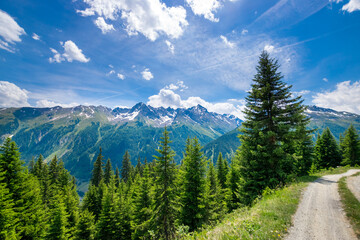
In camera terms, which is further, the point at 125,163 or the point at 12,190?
the point at 125,163

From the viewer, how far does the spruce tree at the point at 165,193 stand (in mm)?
17391

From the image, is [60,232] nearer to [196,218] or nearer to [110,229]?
[110,229]

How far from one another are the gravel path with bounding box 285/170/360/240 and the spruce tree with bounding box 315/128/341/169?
39.6 m

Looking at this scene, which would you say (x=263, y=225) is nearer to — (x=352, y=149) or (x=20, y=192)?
(x=20, y=192)

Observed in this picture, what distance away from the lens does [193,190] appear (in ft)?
58.6

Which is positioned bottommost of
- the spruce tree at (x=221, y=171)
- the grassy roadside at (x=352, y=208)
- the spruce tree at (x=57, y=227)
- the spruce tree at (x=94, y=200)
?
the spruce tree at (x=94, y=200)

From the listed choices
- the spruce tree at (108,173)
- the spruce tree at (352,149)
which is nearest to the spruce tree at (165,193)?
the spruce tree at (108,173)

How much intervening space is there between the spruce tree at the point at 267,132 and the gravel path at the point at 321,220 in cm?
423

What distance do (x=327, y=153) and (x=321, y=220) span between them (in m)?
45.1

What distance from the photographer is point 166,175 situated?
18.0 metres

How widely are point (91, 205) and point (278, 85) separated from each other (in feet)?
146

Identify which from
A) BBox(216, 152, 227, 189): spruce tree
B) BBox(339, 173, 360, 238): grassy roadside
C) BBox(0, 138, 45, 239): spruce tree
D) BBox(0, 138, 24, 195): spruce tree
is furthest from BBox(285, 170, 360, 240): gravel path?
BBox(216, 152, 227, 189): spruce tree

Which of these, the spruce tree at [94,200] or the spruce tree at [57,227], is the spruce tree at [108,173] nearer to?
the spruce tree at [94,200]

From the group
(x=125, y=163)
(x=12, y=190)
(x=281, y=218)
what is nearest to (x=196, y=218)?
(x=281, y=218)
